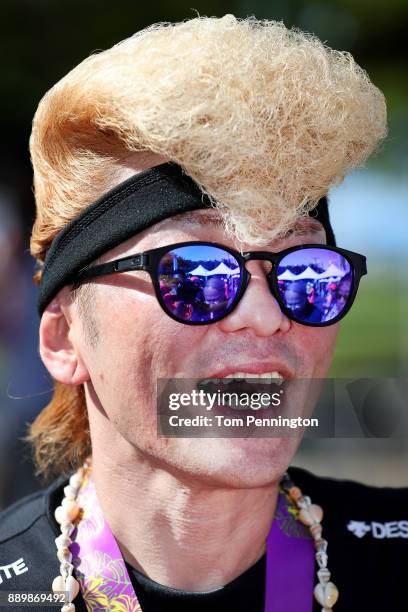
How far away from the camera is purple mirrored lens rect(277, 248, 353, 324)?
80.5 inches

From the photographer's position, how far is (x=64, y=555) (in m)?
2.16

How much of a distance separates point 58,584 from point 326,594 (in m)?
0.72

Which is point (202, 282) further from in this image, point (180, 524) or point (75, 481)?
point (75, 481)

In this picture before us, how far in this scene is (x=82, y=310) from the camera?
2.23 meters

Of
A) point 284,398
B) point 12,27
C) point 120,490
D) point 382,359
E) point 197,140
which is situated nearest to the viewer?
point 197,140

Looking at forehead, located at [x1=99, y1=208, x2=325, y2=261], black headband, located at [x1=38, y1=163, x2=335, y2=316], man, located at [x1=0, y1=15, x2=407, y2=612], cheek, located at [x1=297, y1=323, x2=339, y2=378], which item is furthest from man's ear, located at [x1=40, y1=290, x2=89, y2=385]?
cheek, located at [x1=297, y1=323, x2=339, y2=378]

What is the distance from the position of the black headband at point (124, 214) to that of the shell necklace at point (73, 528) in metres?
0.61

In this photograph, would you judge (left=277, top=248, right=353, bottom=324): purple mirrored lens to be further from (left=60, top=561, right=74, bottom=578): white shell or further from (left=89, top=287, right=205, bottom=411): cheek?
(left=60, top=561, right=74, bottom=578): white shell

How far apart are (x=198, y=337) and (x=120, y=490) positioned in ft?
1.74

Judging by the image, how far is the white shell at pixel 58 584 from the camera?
6.80 feet

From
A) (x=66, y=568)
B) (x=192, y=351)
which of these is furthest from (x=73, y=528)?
(x=192, y=351)

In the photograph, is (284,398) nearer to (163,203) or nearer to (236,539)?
(236,539)

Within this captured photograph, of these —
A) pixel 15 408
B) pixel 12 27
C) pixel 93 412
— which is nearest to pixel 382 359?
pixel 12 27

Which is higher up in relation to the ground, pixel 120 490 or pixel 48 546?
pixel 120 490
